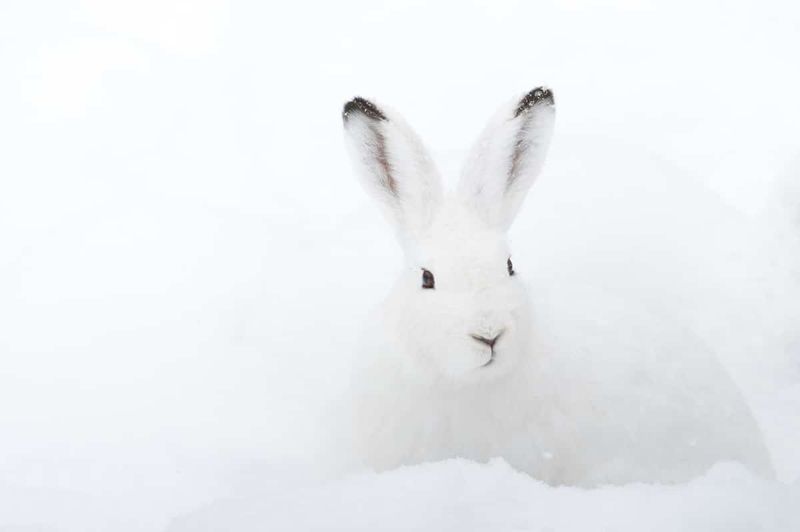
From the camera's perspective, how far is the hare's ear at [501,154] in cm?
293

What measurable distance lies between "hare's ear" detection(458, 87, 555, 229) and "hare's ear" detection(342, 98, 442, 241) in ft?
0.45

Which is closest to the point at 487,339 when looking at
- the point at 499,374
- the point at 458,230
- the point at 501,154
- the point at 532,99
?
the point at 499,374

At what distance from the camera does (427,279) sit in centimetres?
282

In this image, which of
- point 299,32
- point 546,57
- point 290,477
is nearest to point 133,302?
point 290,477

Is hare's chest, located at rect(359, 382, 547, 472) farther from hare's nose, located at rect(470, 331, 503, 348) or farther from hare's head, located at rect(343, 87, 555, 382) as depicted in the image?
hare's nose, located at rect(470, 331, 503, 348)

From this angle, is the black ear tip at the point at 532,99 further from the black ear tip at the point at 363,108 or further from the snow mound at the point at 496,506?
the snow mound at the point at 496,506

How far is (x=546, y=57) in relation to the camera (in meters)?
5.16

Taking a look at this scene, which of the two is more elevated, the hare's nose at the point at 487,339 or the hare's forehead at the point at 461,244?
the hare's forehead at the point at 461,244

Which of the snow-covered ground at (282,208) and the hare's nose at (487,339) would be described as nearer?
the hare's nose at (487,339)

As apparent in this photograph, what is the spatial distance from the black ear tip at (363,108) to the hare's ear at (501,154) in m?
0.36

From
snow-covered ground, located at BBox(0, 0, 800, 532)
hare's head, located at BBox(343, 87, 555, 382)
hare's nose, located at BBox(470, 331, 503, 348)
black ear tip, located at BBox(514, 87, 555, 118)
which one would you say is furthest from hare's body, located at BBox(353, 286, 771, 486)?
black ear tip, located at BBox(514, 87, 555, 118)

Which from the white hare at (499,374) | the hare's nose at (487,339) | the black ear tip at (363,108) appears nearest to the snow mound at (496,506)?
the hare's nose at (487,339)

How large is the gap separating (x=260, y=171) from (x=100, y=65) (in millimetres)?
1376

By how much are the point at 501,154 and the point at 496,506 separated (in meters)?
1.43
